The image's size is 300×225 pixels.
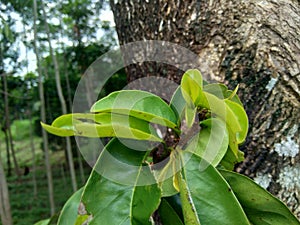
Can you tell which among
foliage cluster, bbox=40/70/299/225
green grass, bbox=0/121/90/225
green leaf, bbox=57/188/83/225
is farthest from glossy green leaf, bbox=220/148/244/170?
green grass, bbox=0/121/90/225

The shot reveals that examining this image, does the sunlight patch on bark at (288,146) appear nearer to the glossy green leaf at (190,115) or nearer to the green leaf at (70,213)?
the glossy green leaf at (190,115)

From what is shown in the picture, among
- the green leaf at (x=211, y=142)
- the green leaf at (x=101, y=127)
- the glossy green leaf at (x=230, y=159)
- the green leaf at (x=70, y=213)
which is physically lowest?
the green leaf at (x=70, y=213)

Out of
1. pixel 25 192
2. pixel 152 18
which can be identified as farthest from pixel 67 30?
pixel 152 18

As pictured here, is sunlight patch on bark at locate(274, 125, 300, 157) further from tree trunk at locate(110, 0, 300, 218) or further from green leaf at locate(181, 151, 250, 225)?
green leaf at locate(181, 151, 250, 225)

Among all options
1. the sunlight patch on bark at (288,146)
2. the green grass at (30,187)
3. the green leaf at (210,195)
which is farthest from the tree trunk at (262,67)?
the green grass at (30,187)

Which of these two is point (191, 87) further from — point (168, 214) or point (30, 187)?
point (30, 187)

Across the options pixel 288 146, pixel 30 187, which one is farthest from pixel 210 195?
pixel 30 187
